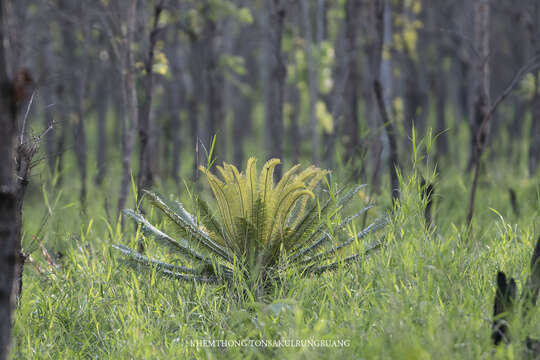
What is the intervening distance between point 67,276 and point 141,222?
0.62 meters

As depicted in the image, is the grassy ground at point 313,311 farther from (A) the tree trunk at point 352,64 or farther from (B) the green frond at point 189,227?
(A) the tree trunk at point 352,64

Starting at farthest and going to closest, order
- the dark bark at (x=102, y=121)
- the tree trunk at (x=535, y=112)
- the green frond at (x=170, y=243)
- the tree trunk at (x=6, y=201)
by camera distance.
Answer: the dark bark at (x=102, y=121)
the tree trunk at (x=535, y=112)
the green frond at (x=170, y=243)
the tree trunk at (x=6, y=201)

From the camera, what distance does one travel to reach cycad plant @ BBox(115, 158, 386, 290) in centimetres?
288

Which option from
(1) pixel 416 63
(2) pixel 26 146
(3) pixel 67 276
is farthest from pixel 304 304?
(1) pixel 416 63

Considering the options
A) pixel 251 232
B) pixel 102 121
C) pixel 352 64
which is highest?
pixel 352 64

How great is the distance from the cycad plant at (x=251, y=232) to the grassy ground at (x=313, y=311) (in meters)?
0.11

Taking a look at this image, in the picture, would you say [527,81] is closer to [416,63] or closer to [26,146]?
[416,63]

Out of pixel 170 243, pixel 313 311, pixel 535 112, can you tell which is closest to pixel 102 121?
pixel 535 112

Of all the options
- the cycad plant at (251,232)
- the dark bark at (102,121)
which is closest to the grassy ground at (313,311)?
the cycad plant at (251,232)

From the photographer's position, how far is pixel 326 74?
8.59 m

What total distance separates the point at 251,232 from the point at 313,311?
56 centimetres

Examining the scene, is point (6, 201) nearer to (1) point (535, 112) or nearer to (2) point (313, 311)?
(2) point (313, 311)

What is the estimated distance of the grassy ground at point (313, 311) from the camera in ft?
7.22

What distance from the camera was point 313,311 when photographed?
2688 mm
